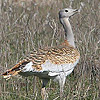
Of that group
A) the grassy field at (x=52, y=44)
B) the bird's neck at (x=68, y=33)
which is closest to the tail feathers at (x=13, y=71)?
the grassy field at (x=52, y=44)

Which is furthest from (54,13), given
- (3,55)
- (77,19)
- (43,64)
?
(43,64)

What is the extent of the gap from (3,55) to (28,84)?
0.53 m

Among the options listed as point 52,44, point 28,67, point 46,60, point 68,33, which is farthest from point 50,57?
point 52,44

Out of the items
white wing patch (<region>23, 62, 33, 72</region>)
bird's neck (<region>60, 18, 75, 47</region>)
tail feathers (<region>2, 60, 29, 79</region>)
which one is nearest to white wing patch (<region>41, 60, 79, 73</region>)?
white wing patch (<region>23, 62, 33, 72</region>)

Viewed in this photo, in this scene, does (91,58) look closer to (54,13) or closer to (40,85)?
(40,85)

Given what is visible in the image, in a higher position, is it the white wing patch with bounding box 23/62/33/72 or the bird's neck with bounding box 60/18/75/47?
the bird's neck with bounding box 60/18/75/47

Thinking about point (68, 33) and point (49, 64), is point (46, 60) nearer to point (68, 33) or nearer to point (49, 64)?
point (49, 64)

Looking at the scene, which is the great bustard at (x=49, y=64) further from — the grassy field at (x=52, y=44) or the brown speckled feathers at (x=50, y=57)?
the grassy field at (x=52, y=44)

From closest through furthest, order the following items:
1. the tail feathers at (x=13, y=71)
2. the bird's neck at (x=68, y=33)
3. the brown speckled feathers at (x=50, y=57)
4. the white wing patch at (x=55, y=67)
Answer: the tail feathers at (x=13, y=71), the brown speckled feathers at (x=50, y=57), the white wing patch at (x=55, y=67), the bird's neck at (x=68, y=33)

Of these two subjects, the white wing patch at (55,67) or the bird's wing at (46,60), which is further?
the white wing patch at (55,67)

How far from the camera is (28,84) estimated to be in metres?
4.36

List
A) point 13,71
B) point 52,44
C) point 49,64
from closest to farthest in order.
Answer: point 13,71 → point 49,64 → point 52,44

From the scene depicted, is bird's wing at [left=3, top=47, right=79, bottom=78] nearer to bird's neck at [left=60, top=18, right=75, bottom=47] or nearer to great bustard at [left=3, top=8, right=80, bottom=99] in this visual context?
great bustard at [left=3, top=8, right=80, bottom=99]

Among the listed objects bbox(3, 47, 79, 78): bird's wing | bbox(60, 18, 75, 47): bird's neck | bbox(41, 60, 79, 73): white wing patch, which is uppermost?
bbox(60, 18, 75, 47): bird's neck
